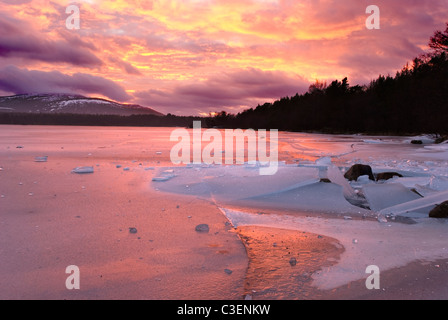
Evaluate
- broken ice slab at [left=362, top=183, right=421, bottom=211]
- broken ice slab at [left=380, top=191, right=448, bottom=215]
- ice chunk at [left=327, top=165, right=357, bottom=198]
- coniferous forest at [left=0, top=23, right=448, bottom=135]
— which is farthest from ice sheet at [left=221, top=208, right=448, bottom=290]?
coniferous forest at [left=0, top=23, right=448, bottom=135]

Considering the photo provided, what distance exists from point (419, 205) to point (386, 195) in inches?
24.8

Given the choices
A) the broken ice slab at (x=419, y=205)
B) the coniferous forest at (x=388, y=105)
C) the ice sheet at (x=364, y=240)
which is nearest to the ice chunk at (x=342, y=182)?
the broken ice slab at (x=419, y=205)

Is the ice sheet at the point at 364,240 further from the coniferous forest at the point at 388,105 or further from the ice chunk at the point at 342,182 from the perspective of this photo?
the coniferous forest at the point at 388,105

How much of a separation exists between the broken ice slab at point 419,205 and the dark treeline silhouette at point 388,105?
2418cm

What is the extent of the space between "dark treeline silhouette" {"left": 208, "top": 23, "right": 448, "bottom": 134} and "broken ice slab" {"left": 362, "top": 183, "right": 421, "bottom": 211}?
78.1 feet

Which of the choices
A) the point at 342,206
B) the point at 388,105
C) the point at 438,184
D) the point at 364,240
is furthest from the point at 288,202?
the point at 388,105

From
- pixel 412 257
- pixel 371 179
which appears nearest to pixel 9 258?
pixel 412 257

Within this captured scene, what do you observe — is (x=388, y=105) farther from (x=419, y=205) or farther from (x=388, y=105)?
(x=419, y=205)

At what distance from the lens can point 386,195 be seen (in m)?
5.29

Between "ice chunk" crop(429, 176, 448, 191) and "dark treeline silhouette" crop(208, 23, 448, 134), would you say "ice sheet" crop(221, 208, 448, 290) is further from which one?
"dark treeline silhouette" crop(208, 23, 448, 134)

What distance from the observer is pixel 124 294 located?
90.4 inches
